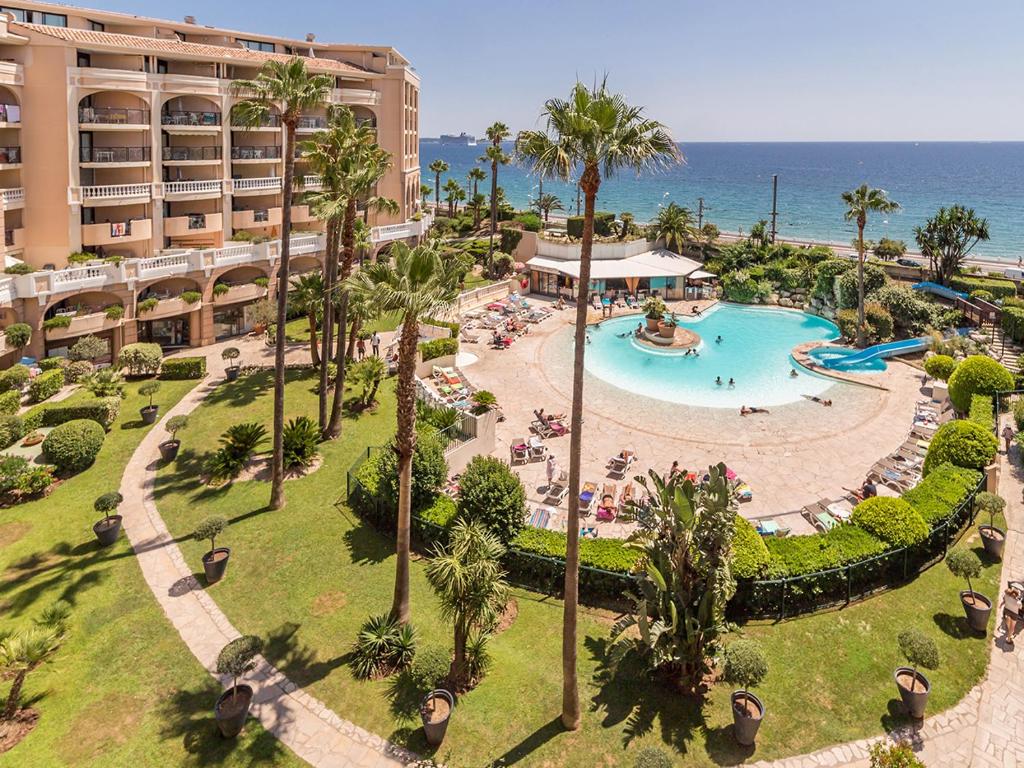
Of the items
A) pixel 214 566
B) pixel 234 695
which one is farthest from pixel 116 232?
pixel 234 695

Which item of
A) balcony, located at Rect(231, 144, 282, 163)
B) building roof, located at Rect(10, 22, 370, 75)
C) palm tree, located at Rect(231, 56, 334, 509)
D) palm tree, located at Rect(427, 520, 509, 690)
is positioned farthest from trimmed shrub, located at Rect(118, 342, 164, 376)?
palm tree, located at Rect(427, 520, 509, 690)

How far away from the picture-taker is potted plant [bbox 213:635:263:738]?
13.2 metres

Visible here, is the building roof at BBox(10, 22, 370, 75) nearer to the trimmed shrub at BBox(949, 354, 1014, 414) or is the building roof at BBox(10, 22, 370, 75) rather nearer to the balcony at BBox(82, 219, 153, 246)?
the balcony at BBox(82, 219, 153, 246)

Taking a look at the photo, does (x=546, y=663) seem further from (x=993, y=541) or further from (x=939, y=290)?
(x=939, y=290)

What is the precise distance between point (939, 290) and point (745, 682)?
2076 inches

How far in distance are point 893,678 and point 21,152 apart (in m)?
51.3

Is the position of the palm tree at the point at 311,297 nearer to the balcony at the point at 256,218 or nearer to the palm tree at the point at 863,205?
the balcony at the point at 256,218

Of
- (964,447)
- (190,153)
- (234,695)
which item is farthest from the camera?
(190,153)

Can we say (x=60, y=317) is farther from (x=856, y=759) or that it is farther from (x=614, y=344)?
(x=856, y=759)

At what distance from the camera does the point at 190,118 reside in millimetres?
43938

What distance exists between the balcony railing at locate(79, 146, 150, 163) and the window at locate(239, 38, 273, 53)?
16.9 m

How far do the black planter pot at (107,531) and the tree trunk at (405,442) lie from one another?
35.8 feet

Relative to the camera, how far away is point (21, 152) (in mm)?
37906

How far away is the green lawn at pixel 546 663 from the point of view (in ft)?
44.2
